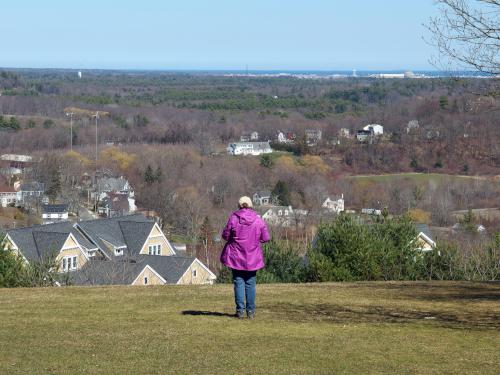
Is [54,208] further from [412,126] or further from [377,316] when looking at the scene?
[377,316]

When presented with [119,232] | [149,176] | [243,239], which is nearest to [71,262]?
[119,232]

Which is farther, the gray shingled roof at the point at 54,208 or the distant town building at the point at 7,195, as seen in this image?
the distant town building at the point at 7,195

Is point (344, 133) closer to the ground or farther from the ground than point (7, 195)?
farther from the ground

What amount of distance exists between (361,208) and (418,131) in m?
29.9

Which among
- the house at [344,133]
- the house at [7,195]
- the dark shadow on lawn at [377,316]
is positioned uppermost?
the dark shadow on lawn at [377,316]

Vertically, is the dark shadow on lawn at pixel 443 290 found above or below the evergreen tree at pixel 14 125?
above

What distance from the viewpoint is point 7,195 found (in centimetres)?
7719

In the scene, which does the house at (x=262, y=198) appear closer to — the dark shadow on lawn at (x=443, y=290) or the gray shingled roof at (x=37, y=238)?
the gray shingled roof at (x=37, y=238)

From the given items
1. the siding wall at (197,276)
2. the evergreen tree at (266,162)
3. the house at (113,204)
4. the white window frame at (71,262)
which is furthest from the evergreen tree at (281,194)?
the white window frame at (71,262)

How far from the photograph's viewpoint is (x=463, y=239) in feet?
138

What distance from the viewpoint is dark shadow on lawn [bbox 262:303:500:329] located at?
11.0m

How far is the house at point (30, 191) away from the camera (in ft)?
248

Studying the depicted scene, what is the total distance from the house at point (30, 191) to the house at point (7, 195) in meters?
0.43

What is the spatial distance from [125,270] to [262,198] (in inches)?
1863
